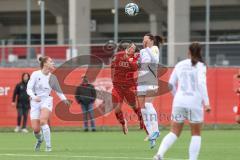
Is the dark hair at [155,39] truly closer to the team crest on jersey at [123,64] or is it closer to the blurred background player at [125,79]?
the blurred background player at [125,79]

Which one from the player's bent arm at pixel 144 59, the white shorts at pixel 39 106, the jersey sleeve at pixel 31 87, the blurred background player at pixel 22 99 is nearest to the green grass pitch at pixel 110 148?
the white shorts at pixel 39 106

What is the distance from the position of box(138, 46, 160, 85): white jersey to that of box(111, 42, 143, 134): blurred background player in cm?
24

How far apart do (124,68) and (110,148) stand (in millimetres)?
1909

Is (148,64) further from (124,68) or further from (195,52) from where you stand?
(195,52)

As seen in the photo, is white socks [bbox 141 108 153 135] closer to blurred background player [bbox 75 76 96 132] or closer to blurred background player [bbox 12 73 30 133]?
blurred background player [bbox 75 76 96 132]

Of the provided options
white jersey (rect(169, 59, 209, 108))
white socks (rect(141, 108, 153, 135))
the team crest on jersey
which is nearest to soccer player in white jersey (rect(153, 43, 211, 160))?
white jersey (rect(169, 59, 209, 108))

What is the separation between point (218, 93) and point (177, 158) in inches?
546

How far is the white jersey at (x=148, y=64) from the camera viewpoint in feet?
57.0

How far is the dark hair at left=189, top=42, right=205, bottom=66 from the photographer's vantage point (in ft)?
41.0

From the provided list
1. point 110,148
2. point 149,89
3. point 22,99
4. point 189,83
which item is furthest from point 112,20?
point 189,83

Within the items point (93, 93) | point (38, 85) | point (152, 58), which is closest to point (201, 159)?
point (152, 58)

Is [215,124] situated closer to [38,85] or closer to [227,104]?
[227,104]

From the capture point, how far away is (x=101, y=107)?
2908 cm

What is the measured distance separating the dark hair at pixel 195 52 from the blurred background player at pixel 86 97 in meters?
15.5
